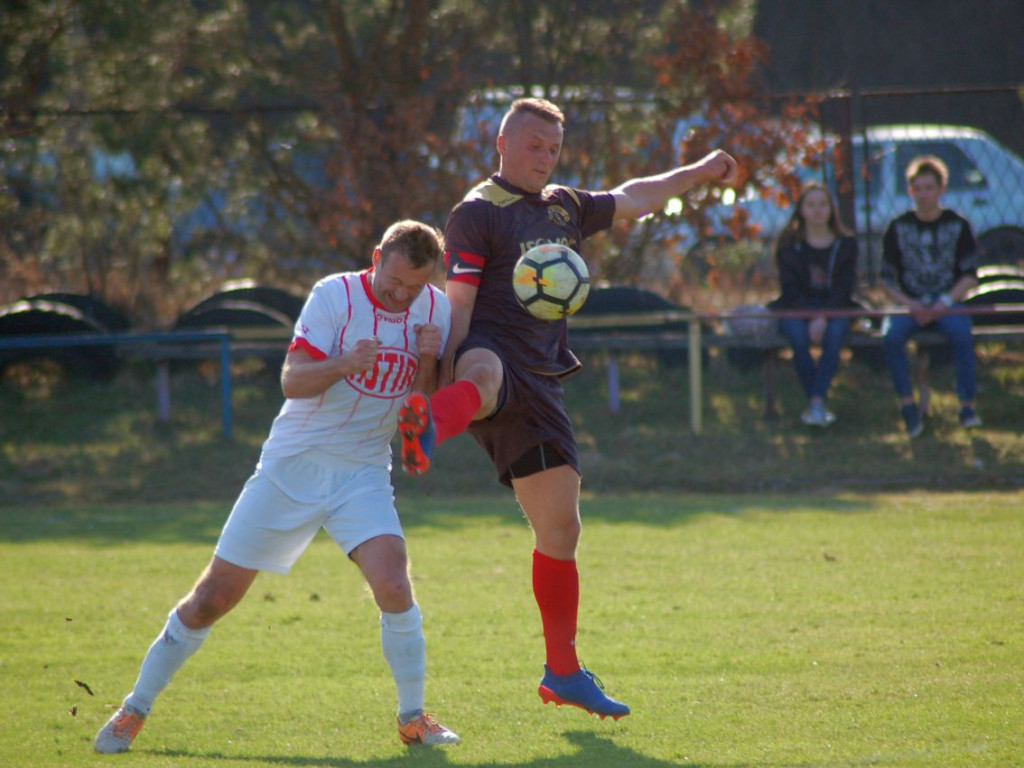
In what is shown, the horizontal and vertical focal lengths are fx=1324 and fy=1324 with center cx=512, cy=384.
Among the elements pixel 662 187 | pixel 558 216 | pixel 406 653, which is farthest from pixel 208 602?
pixel 662 187

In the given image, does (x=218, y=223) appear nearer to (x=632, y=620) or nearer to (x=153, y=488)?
(x=153, y=488)

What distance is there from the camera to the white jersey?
14.4 feet

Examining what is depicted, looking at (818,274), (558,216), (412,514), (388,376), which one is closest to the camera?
(388,376)

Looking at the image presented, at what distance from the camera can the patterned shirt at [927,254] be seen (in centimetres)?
1080

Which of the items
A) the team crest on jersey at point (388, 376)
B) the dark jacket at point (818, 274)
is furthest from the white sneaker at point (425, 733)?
the dark jacket at point (818, 274)

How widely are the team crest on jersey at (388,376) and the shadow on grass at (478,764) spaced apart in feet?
3.92

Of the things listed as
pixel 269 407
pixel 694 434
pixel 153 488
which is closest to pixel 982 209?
pixel 694 434

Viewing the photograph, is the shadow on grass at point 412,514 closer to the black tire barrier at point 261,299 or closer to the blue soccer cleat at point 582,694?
the black tire barrier at point 261,299

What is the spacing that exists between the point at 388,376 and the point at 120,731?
1503mm

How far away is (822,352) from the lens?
10844 millimetres

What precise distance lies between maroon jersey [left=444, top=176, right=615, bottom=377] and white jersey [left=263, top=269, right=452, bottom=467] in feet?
0.88

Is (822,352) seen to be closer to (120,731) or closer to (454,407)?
(454,407)

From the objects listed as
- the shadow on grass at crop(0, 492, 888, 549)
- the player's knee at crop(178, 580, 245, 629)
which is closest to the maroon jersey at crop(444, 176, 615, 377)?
the player's knee at crop(178, 580, 245, 629)

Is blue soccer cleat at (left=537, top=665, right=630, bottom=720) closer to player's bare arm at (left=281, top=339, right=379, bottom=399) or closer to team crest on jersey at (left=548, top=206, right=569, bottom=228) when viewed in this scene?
player's bare arm at (left=281, top=339, right=379, bottom=399)
